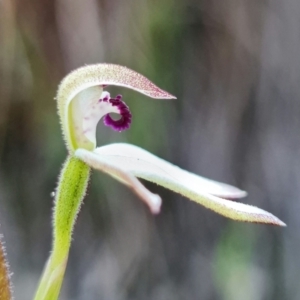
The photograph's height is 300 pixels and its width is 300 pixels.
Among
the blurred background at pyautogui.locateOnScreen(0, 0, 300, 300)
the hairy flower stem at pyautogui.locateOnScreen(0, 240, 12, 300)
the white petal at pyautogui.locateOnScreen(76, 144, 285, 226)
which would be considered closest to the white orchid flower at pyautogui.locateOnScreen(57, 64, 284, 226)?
the white petal at pyautogui.locateOnScreen(76, 144, 285, 226)

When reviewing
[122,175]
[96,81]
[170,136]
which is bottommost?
[122,175]

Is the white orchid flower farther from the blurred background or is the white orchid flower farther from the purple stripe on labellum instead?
the blurred background

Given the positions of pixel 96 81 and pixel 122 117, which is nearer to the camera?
pixel 96 81

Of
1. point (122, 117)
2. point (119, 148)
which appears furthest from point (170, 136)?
point (119, 148)

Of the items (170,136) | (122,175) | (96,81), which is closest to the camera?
(122,175)

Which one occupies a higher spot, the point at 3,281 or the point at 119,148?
the point at 119,148

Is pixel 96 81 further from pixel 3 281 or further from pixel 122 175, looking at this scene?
pixel 3 281

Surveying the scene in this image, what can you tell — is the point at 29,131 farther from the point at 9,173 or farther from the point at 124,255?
the point at 124,255

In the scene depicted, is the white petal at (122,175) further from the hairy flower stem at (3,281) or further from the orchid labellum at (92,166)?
the hairy flower stem at (3,281)

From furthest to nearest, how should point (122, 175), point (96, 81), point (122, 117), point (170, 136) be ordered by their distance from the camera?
1. point (170, 136)
2. point (122, 117)
3. point (96, 81)
4. point (122, 175)
